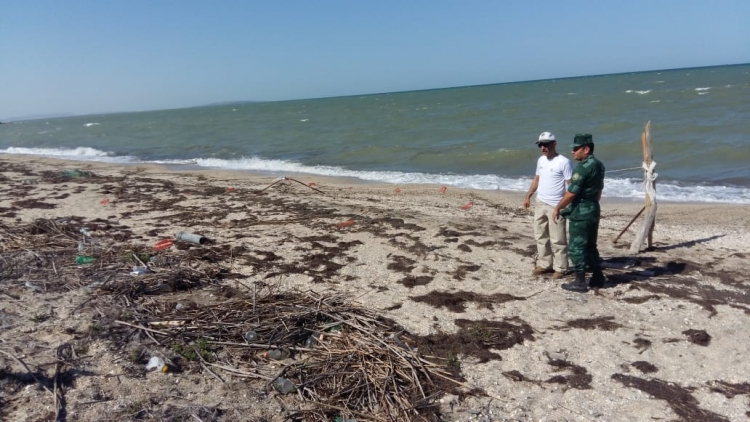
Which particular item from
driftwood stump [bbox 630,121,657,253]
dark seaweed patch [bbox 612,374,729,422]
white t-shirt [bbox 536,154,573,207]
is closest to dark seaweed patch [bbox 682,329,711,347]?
dark seaweed patch [bbox 612,374,729,422]

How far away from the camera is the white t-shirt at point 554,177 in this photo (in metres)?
5.54

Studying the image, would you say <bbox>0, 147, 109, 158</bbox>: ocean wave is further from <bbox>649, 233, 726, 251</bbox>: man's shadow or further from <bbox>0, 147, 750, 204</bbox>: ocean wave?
<bbox>649, 233, 726, 251</bbox>: man's shadow

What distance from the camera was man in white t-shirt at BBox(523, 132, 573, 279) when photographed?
5.54 m

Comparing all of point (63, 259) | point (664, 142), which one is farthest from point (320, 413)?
point (664, 142)

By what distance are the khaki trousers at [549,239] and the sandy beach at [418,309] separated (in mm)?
359

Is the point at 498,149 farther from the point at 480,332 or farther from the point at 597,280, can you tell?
the point at 480,332

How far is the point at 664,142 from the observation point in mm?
18422

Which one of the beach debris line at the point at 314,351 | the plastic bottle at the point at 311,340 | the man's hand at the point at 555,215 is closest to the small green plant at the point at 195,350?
the beach debris line at the point at 314,351

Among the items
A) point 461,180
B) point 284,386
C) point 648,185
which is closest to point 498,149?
point 461,180

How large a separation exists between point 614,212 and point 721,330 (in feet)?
19.4

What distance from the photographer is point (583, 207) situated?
529cm

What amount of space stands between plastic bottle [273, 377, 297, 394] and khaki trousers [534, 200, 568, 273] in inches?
138

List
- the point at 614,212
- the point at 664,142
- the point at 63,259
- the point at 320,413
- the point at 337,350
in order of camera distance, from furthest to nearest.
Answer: the point at 664,142 < the point at 614,212 < the point at 63,259 < the point at 337,350 < the point at 320,413

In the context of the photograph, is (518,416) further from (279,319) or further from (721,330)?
(721,330)
